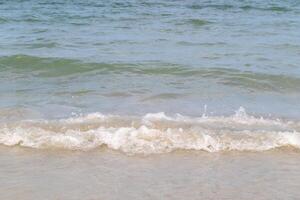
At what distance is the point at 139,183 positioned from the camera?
450cm

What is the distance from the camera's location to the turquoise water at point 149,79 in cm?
562

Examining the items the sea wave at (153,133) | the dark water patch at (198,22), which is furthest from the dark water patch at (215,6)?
the sea wave at (153,133)

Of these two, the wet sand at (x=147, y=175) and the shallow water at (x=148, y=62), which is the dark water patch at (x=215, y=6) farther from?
the wet sand at (x=147, y=175)

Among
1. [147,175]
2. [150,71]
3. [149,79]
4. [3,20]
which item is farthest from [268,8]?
[147,175]

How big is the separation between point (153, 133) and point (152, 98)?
5.36ft

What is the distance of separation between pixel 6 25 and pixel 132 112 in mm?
7857

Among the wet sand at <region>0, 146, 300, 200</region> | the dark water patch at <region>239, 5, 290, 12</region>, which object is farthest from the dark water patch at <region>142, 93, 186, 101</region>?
the dark water patch at <region>239, 5, 290, 12</region>

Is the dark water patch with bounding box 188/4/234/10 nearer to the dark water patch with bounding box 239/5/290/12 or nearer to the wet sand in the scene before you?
the dark water patch with bounding box 239/5/290/12

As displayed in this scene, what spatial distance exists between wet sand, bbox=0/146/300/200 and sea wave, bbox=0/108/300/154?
13 cm

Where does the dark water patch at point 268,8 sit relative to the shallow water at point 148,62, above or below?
below

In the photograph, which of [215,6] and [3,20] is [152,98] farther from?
[215,6]

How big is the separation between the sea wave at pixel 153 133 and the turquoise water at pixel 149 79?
0.03 feet

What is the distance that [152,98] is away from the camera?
712cm

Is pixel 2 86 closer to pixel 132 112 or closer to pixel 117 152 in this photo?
pixel 132 112
